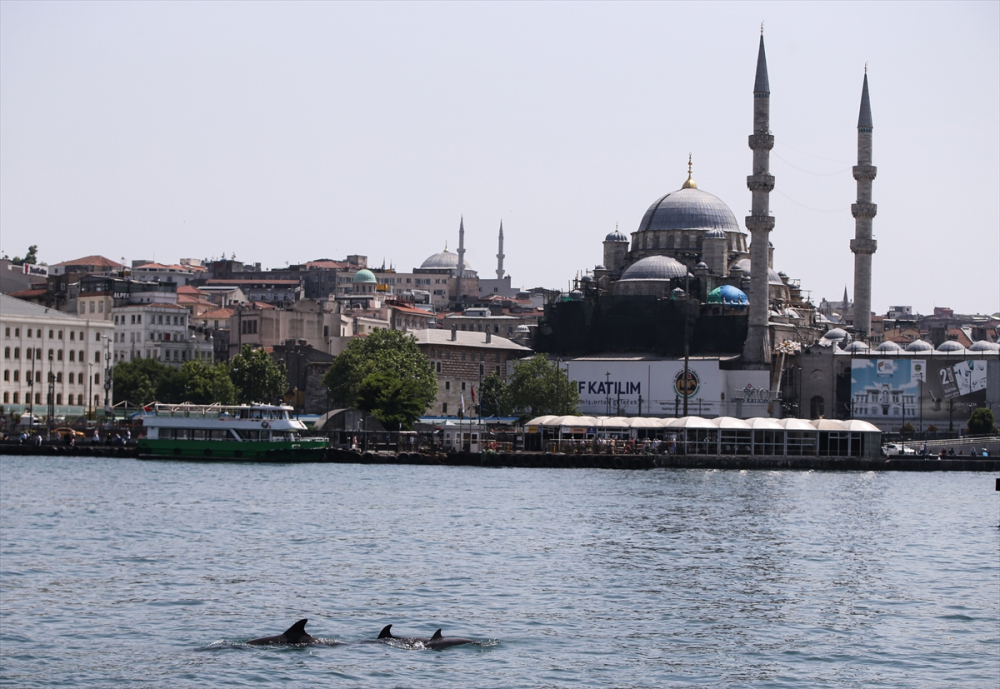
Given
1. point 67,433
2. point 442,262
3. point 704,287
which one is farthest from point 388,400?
point 442,262

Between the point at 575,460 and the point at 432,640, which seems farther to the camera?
the point at 575,460

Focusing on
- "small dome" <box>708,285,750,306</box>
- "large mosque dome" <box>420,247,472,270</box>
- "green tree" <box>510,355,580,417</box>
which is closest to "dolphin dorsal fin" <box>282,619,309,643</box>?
"green tree" <box>510,355,580,417</box>

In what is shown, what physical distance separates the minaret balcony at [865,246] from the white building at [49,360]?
4002cm

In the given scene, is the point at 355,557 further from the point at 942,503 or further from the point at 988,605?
the point at 942,503

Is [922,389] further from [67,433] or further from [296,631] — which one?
[296,631]

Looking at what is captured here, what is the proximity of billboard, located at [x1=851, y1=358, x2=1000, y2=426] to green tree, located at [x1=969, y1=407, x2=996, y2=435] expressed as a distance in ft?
16.9

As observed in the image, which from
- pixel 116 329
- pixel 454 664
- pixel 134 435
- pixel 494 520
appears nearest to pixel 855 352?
pixel 134 435

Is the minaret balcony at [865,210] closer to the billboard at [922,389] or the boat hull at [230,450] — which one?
the billboard at [922,389]

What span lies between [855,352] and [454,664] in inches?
2591

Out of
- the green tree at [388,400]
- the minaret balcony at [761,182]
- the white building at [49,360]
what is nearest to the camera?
the green tree at [388,400]

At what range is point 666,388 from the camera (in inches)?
3172

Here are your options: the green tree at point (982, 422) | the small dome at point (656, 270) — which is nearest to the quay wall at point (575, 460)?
the green tree at point (982, 422)

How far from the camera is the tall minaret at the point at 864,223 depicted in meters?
87.4

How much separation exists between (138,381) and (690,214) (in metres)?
35.0
